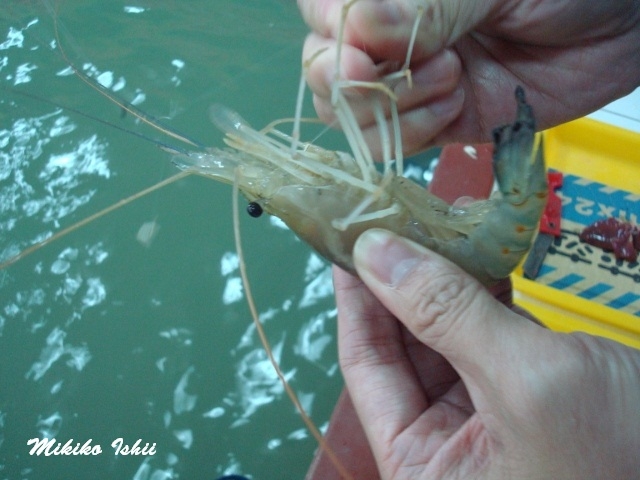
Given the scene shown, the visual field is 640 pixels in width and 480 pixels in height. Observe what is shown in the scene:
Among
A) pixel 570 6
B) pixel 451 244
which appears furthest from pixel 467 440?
pixel 570 6

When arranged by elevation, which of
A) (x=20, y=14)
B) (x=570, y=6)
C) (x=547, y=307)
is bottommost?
(x=547, y=307)

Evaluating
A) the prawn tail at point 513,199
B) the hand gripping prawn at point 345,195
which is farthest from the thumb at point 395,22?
the prawn tail at point 513,199

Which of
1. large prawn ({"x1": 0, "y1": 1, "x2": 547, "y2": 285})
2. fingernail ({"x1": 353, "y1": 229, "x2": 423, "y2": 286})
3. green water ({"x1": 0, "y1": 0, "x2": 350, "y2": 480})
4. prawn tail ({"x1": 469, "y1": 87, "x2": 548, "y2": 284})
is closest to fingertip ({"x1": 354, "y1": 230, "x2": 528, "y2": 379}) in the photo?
fingernail ({"x1": 353, "y1": 229, "x2": 423, "y2": 286})

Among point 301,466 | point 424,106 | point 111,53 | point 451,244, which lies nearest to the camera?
point 451,244

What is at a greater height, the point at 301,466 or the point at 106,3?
the point at 106,3

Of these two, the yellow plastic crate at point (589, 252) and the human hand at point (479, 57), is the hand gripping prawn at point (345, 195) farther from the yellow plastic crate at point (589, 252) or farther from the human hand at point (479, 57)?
the yellow plastic crate at point (589, 252)

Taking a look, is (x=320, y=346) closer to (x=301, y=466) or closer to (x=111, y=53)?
(x=301, y=466)

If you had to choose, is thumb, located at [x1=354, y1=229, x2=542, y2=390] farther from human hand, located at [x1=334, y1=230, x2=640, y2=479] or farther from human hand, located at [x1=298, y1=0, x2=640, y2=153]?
human hand, located at [x1=298, y1=0, x2=640, y2=153]
